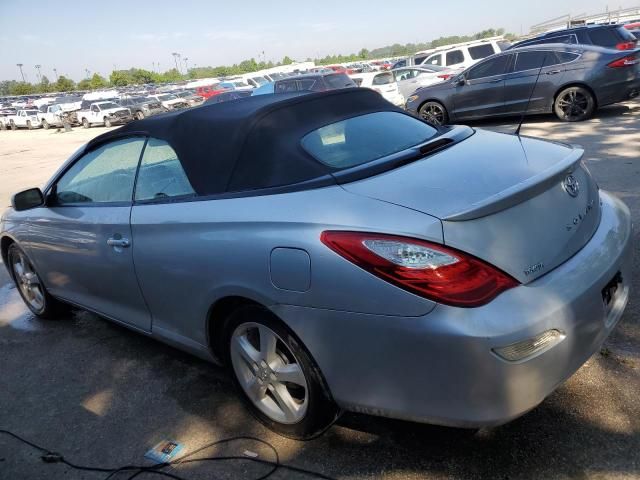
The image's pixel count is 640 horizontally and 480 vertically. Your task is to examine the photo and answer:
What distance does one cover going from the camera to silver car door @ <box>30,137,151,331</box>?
3.28m

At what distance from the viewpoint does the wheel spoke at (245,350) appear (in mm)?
2645

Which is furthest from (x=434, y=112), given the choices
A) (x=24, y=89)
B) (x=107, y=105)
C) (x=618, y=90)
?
(x=24, y=89)

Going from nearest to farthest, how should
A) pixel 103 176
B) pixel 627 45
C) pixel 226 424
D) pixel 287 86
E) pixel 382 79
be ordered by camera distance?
pixel 226 424 → pixel 103 176 → pixel 627 45 → pixel 287 86 → pixel 382 79

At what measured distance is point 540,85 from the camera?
10.9 m

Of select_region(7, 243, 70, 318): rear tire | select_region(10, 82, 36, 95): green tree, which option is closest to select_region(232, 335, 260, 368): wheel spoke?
select_region(7, 243, 70, 318): rear tire

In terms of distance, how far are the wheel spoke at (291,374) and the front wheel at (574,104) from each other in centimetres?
999

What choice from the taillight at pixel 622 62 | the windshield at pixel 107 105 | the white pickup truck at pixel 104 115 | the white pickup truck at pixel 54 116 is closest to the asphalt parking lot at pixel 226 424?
the taillight at pixel 622 62

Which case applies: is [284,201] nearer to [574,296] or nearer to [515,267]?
[515,267]

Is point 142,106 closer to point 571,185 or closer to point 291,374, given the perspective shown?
point 291,374

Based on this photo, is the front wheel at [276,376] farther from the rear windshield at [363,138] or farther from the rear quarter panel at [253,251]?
the rear windshield at [363,138]

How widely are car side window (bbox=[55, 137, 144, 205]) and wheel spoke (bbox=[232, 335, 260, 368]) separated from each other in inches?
46.6

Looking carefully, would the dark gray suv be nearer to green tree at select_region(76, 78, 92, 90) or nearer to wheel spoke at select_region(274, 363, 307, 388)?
wheel spoke at select_region(274, 363, 307, 388)

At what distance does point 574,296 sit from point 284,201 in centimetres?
122

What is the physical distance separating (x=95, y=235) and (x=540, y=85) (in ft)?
32.3
